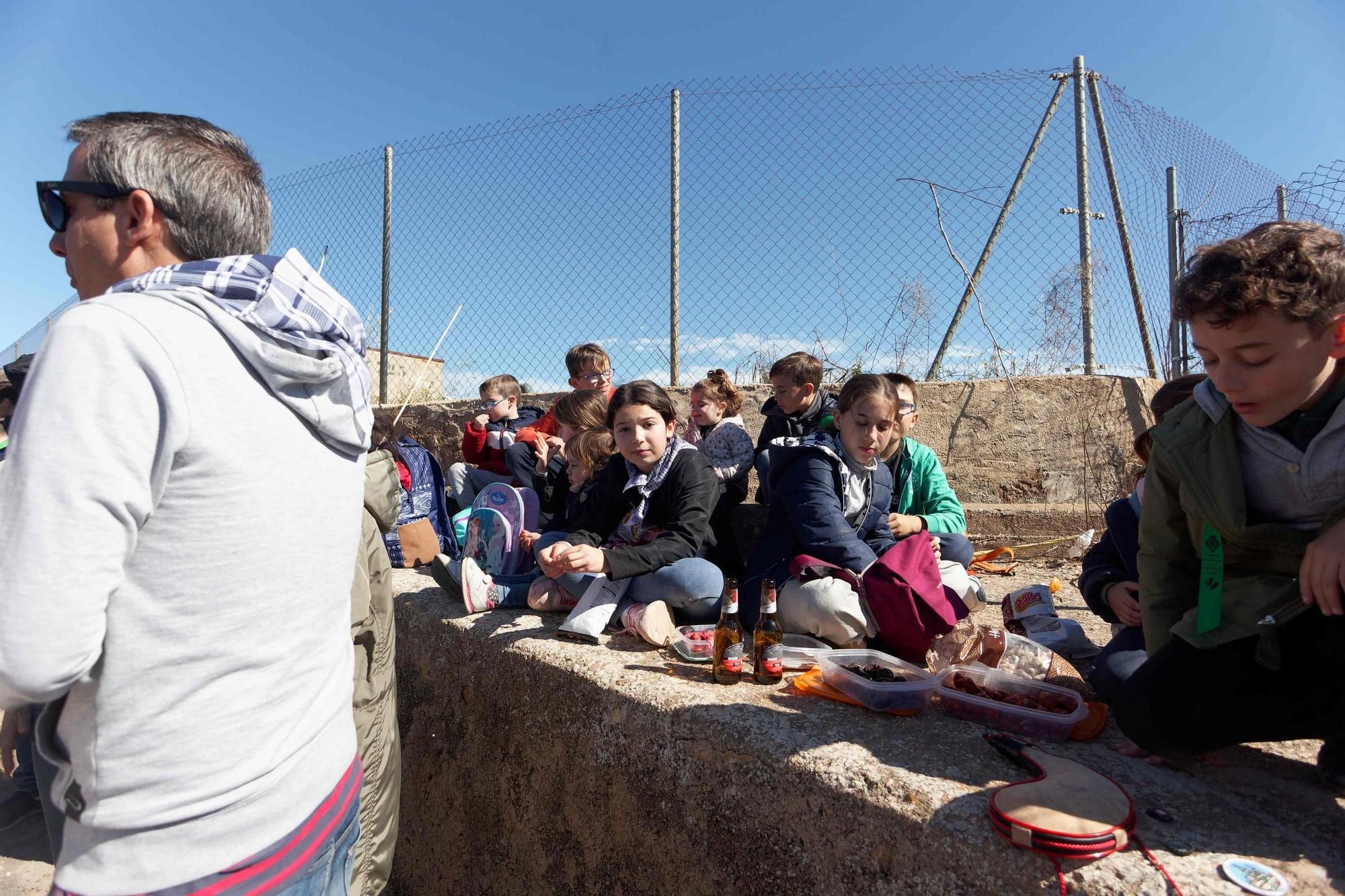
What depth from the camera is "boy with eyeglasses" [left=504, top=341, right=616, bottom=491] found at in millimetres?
4520

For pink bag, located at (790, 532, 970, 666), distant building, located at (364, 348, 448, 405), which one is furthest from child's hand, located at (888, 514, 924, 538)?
distant building, located at (364, 348, 448, 405)

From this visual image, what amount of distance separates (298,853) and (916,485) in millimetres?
2768

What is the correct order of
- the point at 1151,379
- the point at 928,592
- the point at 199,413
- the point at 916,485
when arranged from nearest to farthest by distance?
the point at 199,413, the point at 928,592, the point at 916,485, the point at 1151,379

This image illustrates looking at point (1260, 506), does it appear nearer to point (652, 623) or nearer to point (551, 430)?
point (652, 623)

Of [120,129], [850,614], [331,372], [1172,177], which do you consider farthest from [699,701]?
[1172,177]

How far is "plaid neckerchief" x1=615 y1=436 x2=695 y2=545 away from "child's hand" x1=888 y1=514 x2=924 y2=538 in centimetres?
82

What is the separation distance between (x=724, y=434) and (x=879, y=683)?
2.25 m

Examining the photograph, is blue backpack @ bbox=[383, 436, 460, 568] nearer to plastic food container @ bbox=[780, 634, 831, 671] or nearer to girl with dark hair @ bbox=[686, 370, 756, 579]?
girl with dark hair @ bbox=[686, 370, 756, 579]

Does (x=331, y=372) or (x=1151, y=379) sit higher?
(x=1151, y=379)

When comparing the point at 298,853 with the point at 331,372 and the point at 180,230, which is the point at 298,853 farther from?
the point at 180,230

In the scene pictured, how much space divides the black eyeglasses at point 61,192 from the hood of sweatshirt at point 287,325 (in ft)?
0.48

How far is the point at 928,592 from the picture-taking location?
7.38 ft

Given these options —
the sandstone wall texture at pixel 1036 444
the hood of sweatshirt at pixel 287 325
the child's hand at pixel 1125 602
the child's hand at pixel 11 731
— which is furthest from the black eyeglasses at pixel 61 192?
the sandstone wall texture at pixel 1036 444

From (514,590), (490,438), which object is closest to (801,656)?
(514,590)
